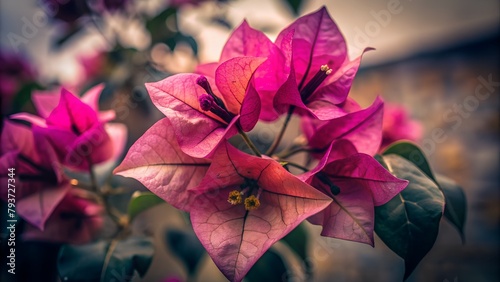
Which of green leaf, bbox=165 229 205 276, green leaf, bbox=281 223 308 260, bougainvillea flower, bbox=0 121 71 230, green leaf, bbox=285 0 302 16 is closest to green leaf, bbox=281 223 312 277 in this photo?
green leaf, bbox=281 223 308 260

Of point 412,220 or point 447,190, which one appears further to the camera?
point 447,190

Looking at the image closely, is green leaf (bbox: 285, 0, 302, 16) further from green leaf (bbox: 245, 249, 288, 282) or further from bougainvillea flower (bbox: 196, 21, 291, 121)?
green leaf (bbox: 245, 249, 288, 282)

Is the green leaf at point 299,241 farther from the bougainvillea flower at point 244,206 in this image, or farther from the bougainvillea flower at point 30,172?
the bougainvillea flower at point 30,172

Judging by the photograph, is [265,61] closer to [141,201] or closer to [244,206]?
[244,206]

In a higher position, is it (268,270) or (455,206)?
(455,206)

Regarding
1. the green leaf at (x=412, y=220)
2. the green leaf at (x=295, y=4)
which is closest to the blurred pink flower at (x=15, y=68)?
the green leaf at (x=295, y=4)

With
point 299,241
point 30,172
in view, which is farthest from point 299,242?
point 30,172
